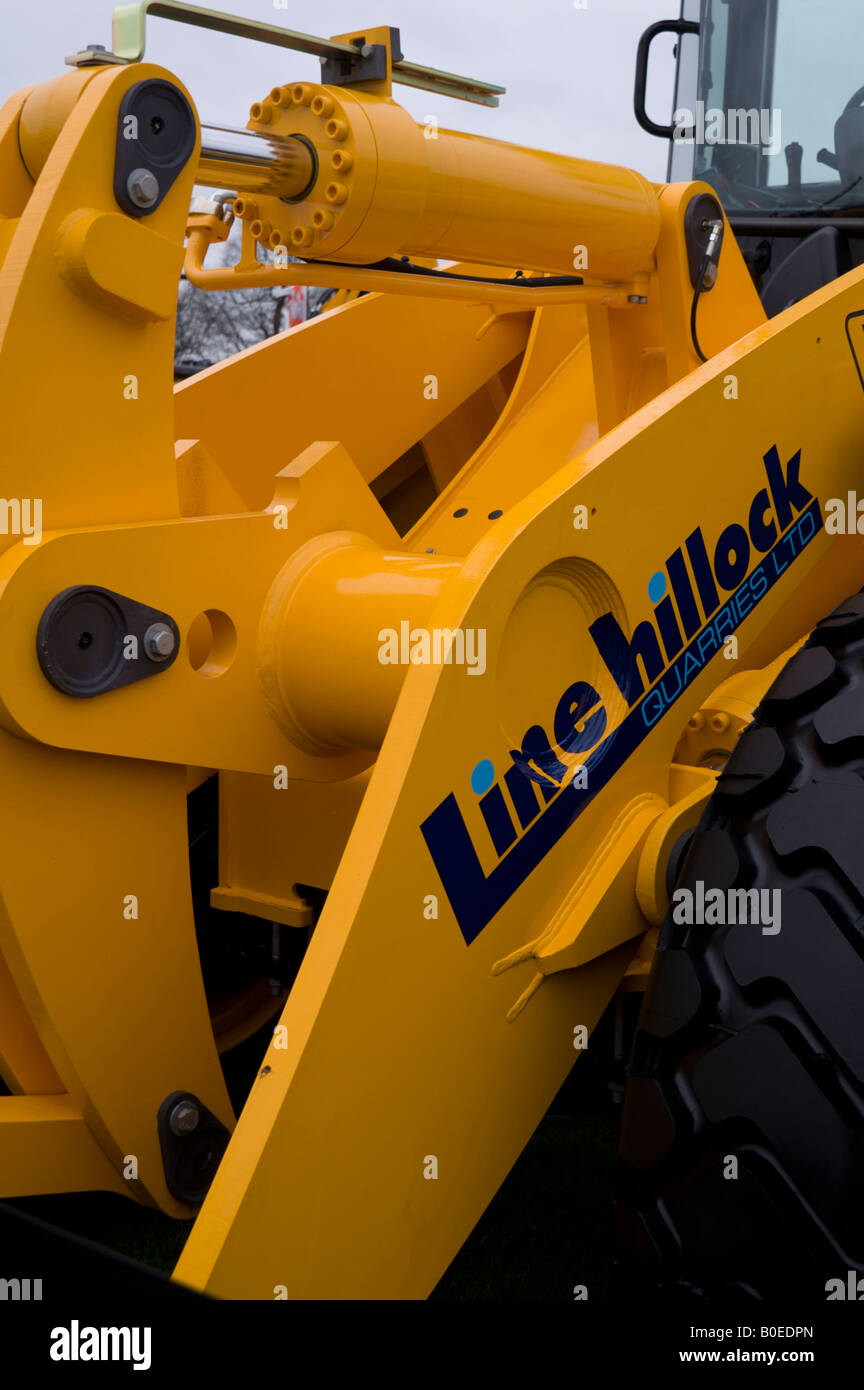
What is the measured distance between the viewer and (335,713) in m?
2.05

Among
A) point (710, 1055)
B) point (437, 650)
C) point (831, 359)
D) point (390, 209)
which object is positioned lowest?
point (710, 1055)

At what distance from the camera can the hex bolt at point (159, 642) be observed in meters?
1.89

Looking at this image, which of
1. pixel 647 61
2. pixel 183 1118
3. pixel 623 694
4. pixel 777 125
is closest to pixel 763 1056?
pixel 623 694

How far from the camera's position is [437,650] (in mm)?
1660

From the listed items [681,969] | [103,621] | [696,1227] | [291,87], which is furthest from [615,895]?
[291,87]

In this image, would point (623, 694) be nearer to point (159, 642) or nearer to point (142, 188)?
point (159, 642)

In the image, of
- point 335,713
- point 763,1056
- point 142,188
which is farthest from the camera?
point 335,713

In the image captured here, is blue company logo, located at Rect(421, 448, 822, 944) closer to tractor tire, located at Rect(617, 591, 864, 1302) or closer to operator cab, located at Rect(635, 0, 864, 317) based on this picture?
tractor tire, located at Rect(617, 591, 864, 1302)

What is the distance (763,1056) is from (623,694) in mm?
533

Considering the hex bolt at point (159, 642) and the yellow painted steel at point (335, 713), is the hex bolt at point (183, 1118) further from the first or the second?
the hex bolt at point (159, 642)

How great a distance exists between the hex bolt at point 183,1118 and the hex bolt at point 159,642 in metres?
0.67

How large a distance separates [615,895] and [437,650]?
0.45m

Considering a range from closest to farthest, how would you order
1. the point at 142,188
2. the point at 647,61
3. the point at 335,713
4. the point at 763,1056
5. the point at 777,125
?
A: 1. the point at 763,1056
2. the point at 142,188
3. the point at 335,713
4. the point at 777,125
5. the point at 647,61
